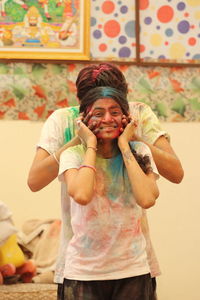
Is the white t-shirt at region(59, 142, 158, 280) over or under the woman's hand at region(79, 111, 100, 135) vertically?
under

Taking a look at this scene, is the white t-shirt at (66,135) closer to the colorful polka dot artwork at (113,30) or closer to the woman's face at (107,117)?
the woman's face at (107,117)

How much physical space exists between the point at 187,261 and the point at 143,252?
1.72 metres

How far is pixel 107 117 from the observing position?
1.62 meters

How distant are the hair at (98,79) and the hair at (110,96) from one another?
0.10 feet

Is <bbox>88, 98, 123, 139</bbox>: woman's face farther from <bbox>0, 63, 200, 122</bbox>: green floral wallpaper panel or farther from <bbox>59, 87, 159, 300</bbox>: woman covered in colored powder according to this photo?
<bbox>0, 63, 200, 122</bbox>: green floral wallpaper panel

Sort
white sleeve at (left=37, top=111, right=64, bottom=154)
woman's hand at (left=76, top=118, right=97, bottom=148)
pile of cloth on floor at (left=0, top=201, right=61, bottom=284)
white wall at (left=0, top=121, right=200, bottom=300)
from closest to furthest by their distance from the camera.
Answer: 1. woman's hand at (left=76, top=118, right=97, bottom=148)
2. white sleeve at (left=37, top=111, right=64, bottom=154)
3. pile of cloth on floor at (left=0, top=201, right=61, bottom=284)
4. white wall at (left=0, top=121, right=200, bottom=300)

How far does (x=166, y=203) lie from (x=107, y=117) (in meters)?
1.68

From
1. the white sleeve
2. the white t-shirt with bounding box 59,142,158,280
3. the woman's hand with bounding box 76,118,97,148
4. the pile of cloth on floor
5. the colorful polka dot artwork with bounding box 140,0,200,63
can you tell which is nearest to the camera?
the white t-shirt with bounding box 59,142,158,280

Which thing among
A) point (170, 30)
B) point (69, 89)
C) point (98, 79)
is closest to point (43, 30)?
point (69, 89)

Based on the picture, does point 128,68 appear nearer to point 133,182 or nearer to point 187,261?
point 187,261

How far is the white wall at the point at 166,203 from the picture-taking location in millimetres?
3133

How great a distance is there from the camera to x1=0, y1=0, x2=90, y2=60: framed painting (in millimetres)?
3170

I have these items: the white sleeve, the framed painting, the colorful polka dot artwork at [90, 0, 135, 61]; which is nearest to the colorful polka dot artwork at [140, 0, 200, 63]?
the colorful polka dot artwork at [90, 0, 135, 61]

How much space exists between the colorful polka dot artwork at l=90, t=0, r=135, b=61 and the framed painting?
0.06m
